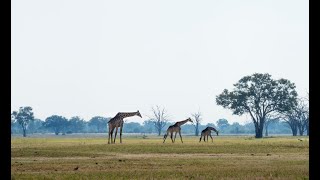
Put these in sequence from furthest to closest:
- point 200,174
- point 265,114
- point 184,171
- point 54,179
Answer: point 265,114, point 184,171, point 200,174, point 54,179

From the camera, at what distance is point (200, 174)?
18.2 meters

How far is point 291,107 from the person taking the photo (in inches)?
5044

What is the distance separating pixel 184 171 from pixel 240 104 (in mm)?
106931

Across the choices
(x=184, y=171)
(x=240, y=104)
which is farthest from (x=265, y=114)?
(x=184, y=171)

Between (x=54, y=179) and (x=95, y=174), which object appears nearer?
(x=54, y=179)
